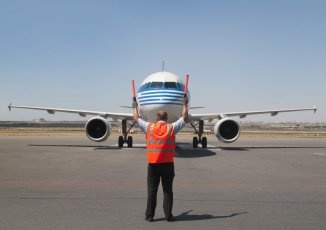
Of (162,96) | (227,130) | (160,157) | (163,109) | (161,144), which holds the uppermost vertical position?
(162,96)

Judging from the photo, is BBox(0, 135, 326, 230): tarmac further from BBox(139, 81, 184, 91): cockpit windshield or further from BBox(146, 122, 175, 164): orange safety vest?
BBox(139, 81, 184, 91): cockpit windshield

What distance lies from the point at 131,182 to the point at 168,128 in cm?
349

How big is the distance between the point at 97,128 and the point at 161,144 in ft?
50.3

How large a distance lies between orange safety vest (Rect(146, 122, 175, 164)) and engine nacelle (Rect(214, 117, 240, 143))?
534 inches

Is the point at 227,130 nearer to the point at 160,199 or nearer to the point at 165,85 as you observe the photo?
the point at 165,85

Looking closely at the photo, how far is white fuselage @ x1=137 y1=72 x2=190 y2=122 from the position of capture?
1588cm

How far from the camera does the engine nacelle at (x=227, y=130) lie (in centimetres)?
1911

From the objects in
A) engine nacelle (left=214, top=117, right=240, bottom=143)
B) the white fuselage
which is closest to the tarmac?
the white fuselage

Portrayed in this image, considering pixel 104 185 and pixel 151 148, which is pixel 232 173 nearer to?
pixel 104 185

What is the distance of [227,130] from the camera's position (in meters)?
19.7


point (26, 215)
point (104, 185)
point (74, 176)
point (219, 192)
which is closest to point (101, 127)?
point (74, 176)

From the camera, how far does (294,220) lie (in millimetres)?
5297

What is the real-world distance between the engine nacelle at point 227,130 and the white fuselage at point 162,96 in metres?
3.11

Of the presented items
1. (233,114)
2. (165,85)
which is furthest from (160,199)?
(233,114)
